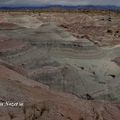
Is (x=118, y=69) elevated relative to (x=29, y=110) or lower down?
lower down

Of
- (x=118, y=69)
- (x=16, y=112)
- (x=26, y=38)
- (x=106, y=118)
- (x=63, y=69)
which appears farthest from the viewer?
(x=26, y=38)

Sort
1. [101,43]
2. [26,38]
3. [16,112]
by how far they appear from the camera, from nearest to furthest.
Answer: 1. [16,112]
2. [26,38]
3. [101,43]

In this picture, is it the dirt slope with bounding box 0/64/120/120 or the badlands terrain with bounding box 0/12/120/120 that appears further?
the badlands terrain with bounding box 0/12/120/120

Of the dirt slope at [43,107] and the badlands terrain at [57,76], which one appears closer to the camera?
the dirt slope at [43,107]

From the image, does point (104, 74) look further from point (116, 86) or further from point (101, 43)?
point (101, 43)

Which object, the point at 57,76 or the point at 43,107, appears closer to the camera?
the point at 43,107

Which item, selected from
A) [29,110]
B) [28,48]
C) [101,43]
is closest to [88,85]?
[28,48]

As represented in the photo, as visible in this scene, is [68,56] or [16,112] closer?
[16,112]

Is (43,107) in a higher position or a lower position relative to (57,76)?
higher
